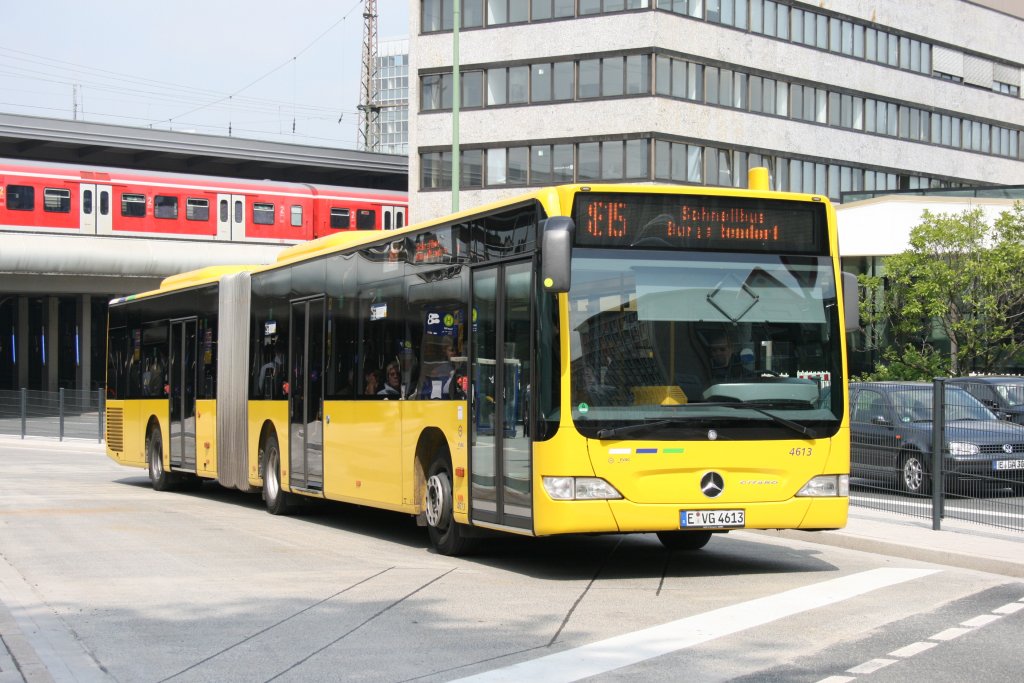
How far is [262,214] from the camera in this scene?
4728 cm

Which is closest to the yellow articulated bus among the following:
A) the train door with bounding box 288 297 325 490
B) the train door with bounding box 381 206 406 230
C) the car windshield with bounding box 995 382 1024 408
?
the train door with bounding box 288 297 325 490

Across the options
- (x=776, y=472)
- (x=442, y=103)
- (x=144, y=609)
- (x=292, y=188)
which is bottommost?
(x=144, y=609)

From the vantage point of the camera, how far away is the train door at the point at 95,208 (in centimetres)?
4344

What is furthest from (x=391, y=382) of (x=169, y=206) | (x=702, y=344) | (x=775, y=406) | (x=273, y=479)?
(x=169, y=206)

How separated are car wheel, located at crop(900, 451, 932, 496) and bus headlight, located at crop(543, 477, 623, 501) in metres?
5.75

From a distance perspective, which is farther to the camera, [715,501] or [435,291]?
[435,291]

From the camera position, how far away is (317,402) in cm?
1666

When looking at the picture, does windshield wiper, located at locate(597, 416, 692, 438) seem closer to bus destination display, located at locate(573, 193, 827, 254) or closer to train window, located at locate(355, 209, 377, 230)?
bus destination display, located at locate(573, 193, 827, 254)

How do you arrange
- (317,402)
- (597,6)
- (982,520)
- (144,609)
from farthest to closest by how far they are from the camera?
(597,6), (317,402), (982,520), (144,609)

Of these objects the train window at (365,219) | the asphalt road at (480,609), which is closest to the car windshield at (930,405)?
the asphalt road at (480,609)

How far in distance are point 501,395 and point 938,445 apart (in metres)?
5.56

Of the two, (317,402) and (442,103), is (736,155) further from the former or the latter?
(317,402)

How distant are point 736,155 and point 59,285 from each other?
24970mm

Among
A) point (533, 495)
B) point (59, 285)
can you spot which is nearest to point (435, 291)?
point (533, 495)
